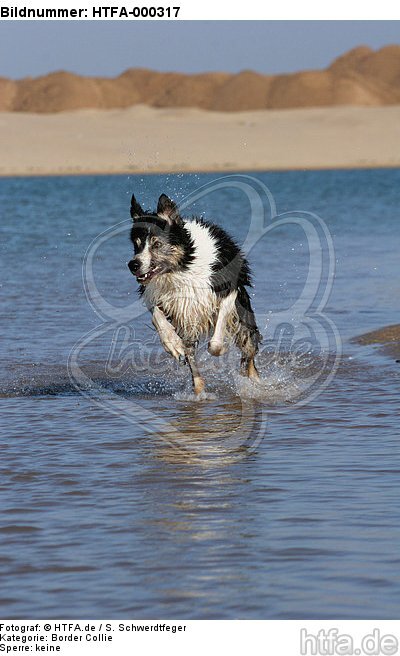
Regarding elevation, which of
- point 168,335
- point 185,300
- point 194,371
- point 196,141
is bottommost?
point 194,371

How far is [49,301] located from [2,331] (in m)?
2.51

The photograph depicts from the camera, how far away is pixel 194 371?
9.95 meters

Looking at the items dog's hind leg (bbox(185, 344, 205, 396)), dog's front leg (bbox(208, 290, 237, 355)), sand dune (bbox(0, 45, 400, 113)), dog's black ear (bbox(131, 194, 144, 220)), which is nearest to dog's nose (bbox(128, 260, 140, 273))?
dog's black ear (bbox(131, 194, 144, 220))

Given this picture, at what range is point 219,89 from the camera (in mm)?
185000

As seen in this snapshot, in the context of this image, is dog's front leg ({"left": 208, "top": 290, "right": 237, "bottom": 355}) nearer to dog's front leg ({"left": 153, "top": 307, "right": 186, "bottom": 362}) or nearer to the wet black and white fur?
the wet black and white fur

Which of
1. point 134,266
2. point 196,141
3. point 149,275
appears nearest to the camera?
point 134,266

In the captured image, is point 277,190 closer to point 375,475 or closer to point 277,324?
point 277,324

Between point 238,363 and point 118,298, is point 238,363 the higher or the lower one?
the lower one

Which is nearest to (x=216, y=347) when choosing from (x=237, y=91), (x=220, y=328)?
(x=220, y=328)

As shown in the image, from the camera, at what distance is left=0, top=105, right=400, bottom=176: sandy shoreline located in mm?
75062

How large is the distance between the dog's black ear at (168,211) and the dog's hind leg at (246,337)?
1.06 metres

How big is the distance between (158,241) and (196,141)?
7711 cm

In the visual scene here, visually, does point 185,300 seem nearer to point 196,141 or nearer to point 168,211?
point 168,211

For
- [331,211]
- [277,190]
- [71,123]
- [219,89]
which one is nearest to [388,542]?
[331,211]
